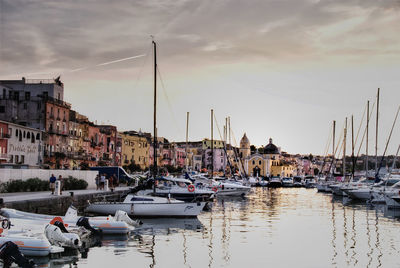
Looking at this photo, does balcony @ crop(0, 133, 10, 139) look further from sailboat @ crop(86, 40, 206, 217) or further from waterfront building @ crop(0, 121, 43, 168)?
sailboat @ crop(86, 40, 206, 217)

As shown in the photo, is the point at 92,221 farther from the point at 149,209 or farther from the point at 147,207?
the point at 149,209

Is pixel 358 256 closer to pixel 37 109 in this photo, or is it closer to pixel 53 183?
pixel 53 183

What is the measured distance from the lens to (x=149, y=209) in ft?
120

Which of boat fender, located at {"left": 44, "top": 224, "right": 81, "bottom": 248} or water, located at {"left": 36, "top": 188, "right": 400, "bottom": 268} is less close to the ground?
boat fender, located at {"left": 44, "top": 224, "right": 81, "bottom": 248}

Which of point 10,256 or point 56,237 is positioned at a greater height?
point 56,237

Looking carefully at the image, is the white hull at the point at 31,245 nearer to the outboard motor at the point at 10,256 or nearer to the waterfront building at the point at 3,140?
the outboard motor at the point at 10,256

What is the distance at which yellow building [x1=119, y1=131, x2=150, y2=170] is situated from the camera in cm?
13860

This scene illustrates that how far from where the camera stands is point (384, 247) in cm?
2583

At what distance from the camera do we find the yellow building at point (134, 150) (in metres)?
139

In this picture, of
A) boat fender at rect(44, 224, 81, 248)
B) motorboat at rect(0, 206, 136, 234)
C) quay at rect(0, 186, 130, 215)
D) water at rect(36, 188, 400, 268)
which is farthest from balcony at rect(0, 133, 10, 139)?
boat fender at rect(44, 224, 81, 248)

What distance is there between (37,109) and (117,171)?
21241 mm

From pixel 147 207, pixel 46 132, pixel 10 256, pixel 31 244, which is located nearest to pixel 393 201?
pixel 147 207

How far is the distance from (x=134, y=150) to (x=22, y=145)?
65.3 meters

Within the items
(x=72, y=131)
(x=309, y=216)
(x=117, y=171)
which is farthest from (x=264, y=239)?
(x=72, y=131)
